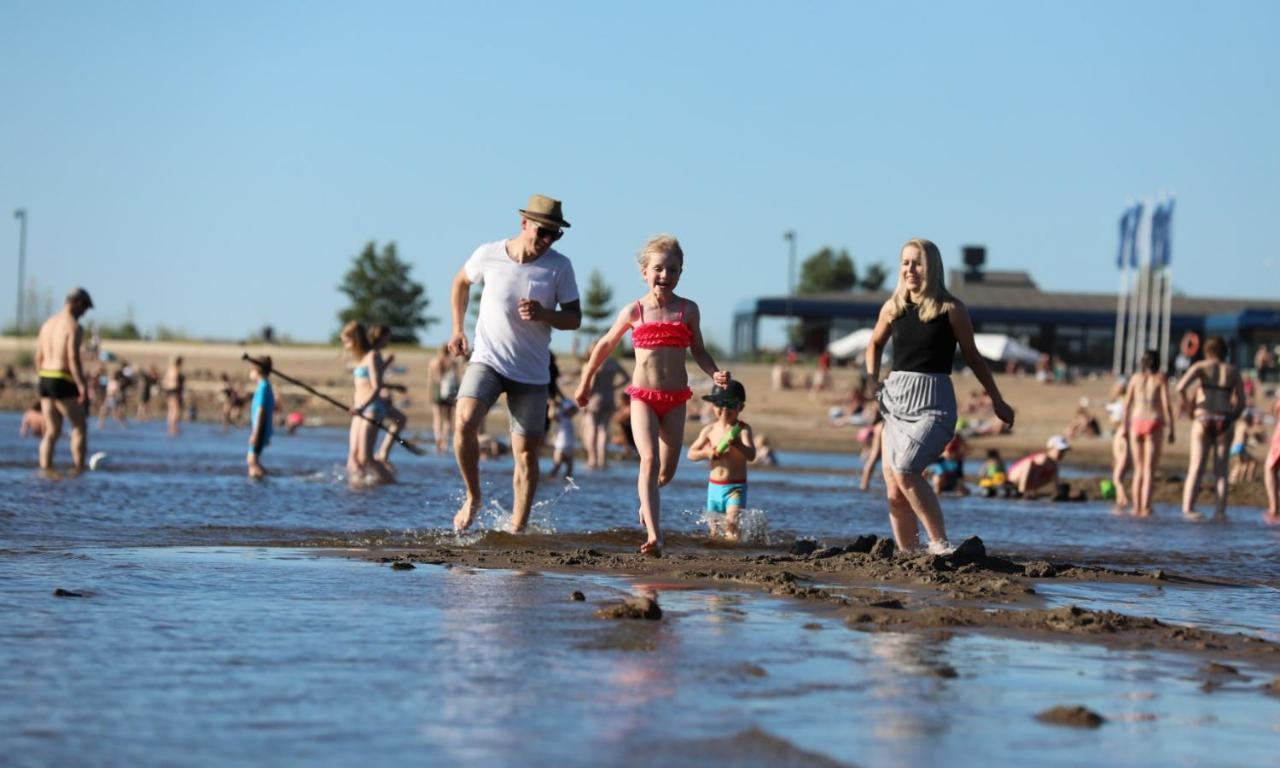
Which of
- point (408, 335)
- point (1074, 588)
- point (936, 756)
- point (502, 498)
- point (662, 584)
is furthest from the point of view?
point (408, 335)

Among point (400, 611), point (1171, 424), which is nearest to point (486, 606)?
point (400, 611)

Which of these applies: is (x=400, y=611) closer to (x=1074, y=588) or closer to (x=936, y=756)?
(x=936, y=756)

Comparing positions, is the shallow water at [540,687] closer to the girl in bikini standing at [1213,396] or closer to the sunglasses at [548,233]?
the sunglasses at [548,233]

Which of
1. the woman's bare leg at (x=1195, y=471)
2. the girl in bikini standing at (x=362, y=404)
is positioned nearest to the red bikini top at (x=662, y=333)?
the girl in bikini standing at (x=362, y=404)

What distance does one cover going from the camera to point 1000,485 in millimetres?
20688

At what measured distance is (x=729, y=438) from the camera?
11477 mm

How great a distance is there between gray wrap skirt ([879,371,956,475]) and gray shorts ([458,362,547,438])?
81.7 inches

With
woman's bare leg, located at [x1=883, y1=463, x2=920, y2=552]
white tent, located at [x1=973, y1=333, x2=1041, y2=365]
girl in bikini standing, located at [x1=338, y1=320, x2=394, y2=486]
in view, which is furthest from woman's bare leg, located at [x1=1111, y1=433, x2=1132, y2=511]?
white tent, located at [x1=973, y1=333, x2=1041, y2=365]

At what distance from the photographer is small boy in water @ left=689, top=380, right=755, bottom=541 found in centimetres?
1149

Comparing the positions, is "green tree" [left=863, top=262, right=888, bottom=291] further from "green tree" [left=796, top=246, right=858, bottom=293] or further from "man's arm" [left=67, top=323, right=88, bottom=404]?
"man's arm" [left=67, top=323, right=88, bottom=404]

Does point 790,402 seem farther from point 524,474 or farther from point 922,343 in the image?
point 922,343

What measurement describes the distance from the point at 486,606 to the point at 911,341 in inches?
120

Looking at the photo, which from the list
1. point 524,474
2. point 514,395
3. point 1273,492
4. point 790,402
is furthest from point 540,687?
point 790,402

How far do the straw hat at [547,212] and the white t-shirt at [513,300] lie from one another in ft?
0.79
